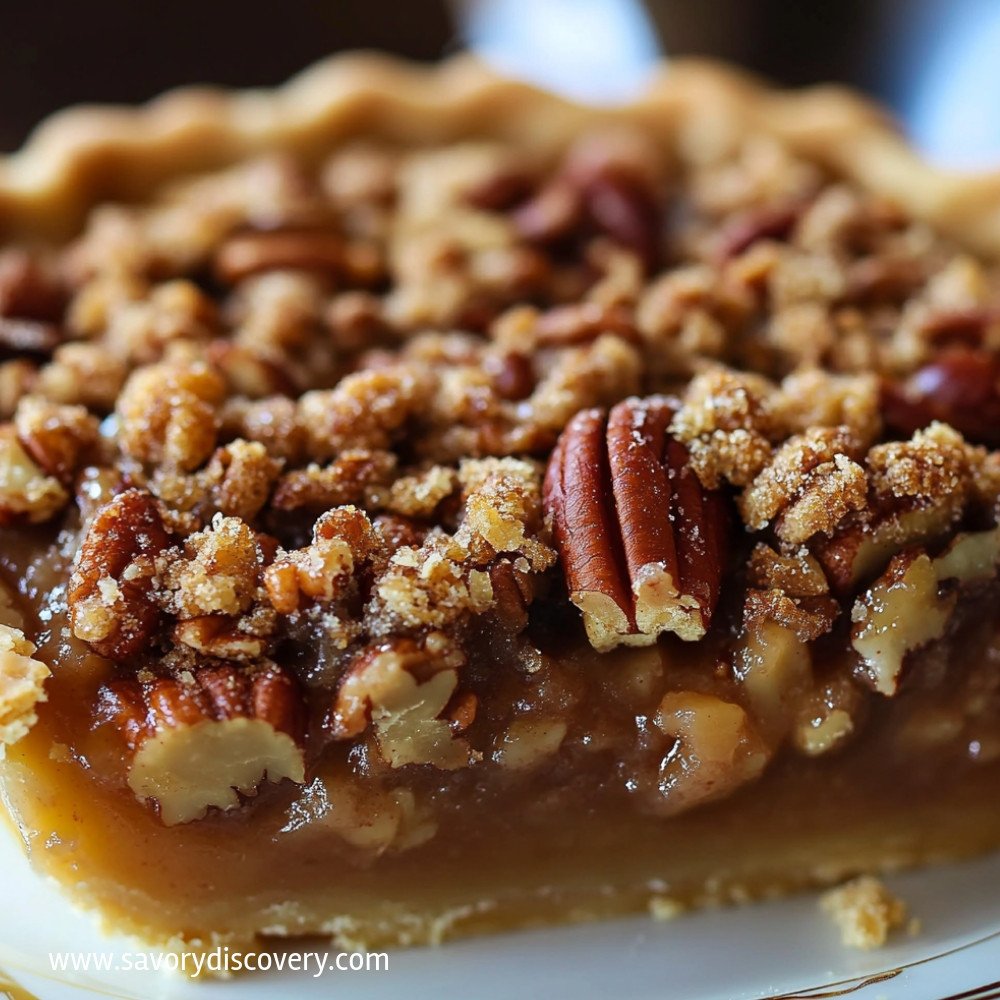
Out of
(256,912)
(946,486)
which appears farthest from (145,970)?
(946,486)

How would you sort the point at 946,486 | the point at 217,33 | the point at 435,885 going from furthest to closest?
the point at 217,33 → the point at 435,885 → the point at 946,486

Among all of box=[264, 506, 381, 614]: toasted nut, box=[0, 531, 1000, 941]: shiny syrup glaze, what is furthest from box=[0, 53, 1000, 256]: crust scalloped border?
box=[264, 506, 381, 614]: toasted nut

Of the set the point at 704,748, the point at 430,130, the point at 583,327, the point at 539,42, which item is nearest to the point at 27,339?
the point at 583,327

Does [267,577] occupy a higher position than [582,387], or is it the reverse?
[582,387]

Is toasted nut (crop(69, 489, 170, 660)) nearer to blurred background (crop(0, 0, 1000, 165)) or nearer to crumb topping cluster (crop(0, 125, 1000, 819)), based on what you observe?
crumb topping cluster (crop(0, 125, 1000, 819))

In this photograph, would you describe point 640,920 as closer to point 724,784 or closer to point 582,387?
point 724,784

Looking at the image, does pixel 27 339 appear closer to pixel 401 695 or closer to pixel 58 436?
pixel 58 436
